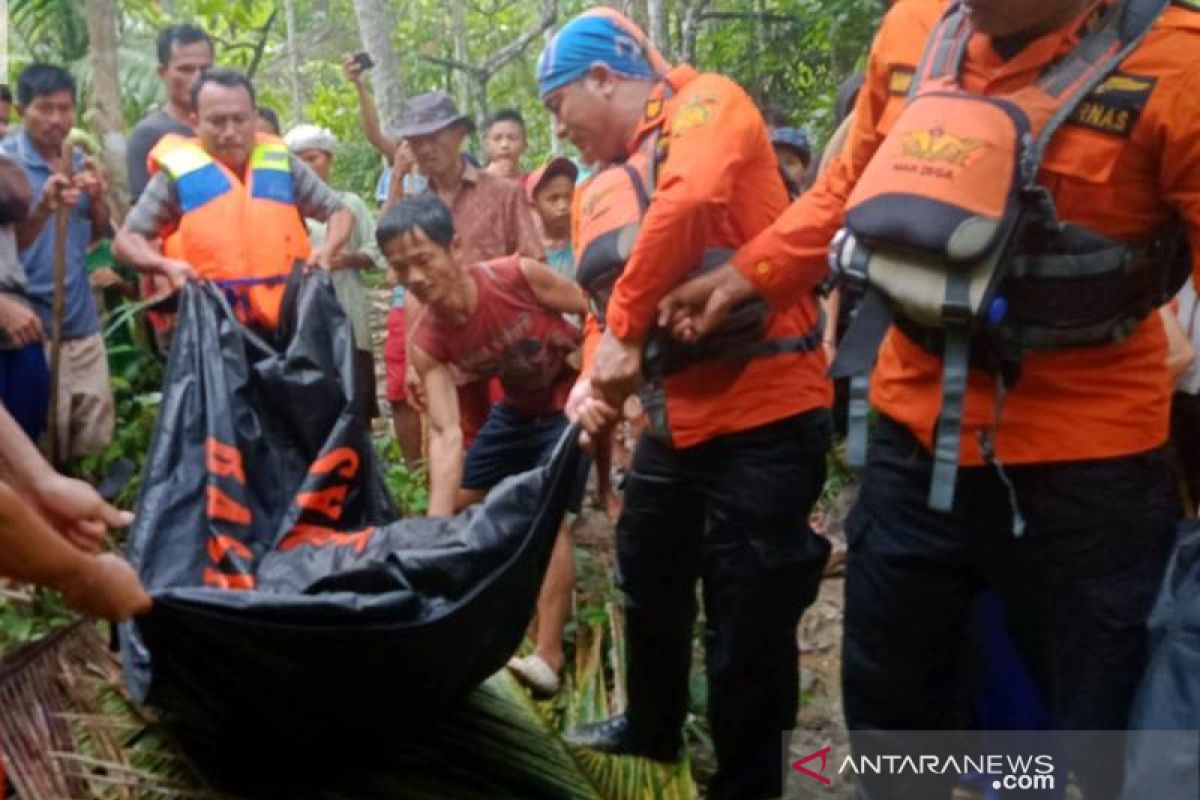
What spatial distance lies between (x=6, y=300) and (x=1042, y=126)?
11.3ft

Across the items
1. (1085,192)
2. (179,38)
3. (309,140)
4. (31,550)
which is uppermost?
(179,38)

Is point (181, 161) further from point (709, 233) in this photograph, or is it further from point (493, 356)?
point (709, 233)

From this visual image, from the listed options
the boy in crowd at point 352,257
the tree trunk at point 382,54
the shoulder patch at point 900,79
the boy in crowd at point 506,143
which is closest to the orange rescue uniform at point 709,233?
the shoulder patch at point 900,79

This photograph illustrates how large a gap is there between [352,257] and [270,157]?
0.87 metres

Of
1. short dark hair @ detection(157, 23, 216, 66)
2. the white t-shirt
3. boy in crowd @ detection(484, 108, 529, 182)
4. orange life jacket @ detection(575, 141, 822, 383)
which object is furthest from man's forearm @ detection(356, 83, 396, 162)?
the white t-shirt

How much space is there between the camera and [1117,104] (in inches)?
67.0

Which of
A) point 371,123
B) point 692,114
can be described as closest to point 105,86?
point 371,123

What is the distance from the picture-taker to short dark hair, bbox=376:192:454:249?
3.43 meters

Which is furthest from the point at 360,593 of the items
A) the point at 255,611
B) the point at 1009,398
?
the point at 1009,398

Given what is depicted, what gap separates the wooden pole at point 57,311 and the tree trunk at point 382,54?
4.91 meters

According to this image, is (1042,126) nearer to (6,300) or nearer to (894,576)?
(894,576)

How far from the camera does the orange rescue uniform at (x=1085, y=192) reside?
1.69 metres

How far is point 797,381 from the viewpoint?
8.49ft

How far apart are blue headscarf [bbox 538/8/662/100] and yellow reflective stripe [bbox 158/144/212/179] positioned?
1.96 m
